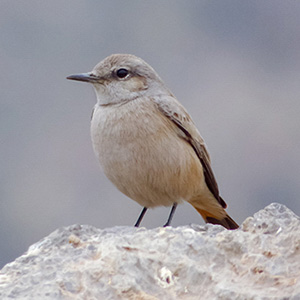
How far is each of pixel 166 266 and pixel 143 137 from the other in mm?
1748

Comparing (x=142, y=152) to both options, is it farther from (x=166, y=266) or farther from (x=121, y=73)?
(x=166, y=266)

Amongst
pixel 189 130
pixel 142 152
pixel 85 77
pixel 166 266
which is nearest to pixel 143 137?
pixel 142 152

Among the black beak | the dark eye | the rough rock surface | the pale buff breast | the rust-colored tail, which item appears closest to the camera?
the rough rock surface

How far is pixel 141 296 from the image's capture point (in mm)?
2760

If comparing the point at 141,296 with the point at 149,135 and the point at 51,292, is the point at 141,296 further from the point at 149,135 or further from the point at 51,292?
the point at 149,135

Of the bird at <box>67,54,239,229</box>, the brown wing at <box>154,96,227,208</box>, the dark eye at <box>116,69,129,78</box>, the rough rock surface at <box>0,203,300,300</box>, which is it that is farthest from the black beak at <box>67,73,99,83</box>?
the rough rock surface at <box>0,203,300,300</box>

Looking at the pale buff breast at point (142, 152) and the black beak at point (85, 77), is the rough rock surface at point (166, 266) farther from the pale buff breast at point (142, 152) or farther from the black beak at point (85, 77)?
the black beak at point (85, 77)

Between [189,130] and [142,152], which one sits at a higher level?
[189,130]

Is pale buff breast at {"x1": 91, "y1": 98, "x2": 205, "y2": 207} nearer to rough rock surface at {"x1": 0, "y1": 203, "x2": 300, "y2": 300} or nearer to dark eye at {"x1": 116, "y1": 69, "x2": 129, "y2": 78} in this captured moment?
dark eye at {"x1": 116, "y1": 69, "x2": 129, "y2": 78}

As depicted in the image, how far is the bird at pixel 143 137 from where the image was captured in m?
4.55

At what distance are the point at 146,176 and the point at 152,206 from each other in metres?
0.50

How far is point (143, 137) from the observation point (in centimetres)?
455

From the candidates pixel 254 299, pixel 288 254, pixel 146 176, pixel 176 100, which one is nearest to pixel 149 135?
pixel 146 176

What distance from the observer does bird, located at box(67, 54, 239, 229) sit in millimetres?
4555
